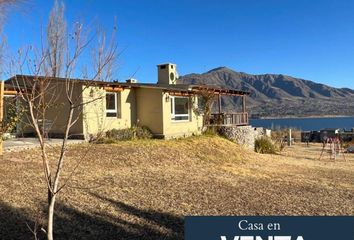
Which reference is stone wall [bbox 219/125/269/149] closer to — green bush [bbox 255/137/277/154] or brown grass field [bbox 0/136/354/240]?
green bush [bbox 255/137/277/154]

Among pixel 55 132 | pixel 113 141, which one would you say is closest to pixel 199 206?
pixel 113 141

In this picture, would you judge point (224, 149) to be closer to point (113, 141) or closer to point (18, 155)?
point (113, 141)

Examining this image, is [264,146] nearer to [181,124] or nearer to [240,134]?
[240,134]

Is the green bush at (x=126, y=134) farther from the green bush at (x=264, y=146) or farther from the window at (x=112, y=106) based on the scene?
the green bush at (x=264, y=146)

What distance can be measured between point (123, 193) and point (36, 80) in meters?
5.62

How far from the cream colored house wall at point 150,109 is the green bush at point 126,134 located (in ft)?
1.62

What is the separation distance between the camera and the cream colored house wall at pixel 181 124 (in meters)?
22.5

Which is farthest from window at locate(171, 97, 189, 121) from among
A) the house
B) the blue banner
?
the blue banner

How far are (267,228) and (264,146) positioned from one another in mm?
21654

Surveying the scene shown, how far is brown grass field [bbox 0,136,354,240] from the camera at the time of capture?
7418 mm

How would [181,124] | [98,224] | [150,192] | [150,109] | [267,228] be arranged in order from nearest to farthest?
[267,228] → [98,224] → [150,192] → [150,109] → [181,124]

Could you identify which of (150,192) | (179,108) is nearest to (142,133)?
(179,108)

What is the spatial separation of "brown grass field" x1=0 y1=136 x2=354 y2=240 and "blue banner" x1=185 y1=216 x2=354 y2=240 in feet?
7.02

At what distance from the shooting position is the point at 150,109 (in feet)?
75.0
